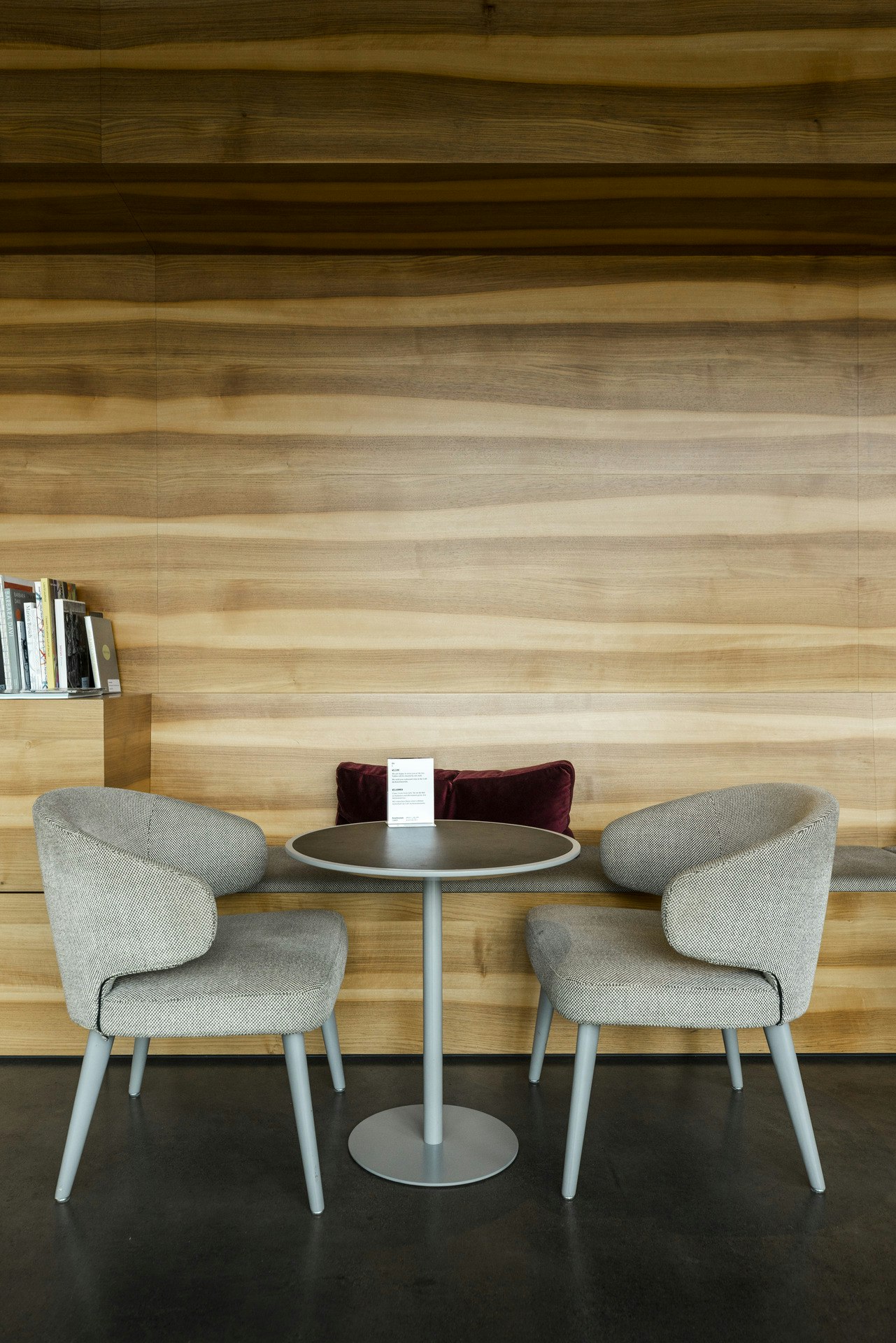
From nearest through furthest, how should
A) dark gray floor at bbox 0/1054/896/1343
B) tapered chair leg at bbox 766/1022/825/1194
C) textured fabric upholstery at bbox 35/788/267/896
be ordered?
1. dark gray floor at bbox 0/1054/896/1343
2. tapered chair leg at bbox 766/1022/825/1194
3. textured fabric upholstery at bbox 35/788/267/896

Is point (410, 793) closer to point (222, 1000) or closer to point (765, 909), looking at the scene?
point (222, 1000)

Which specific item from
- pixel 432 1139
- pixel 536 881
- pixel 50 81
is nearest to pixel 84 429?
pixel 50 81

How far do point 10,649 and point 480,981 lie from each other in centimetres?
186

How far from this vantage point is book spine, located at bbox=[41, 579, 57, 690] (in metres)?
2.96

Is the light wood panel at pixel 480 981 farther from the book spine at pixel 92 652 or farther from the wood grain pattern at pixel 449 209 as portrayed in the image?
the wood grain pattern at pixel 449 209

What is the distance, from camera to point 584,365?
11.3 ft

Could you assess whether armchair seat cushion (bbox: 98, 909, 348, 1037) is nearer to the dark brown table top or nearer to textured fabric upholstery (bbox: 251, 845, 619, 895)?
the dark brown table top

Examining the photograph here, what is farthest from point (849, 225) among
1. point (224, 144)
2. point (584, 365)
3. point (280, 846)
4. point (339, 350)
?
point (280, 846)

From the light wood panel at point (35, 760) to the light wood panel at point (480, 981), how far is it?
123mm

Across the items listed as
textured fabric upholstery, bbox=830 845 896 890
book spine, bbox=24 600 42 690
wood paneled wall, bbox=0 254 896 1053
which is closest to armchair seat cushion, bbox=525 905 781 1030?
textured fabric upholstery, bbox=830 845 896 890

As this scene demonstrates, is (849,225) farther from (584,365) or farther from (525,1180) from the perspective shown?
(525,1180)

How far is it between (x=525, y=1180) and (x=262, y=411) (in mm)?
2721

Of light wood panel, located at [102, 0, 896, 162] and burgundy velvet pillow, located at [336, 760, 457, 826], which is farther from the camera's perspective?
burgundy velvet pillow, located at [336, 760, 457, 826]

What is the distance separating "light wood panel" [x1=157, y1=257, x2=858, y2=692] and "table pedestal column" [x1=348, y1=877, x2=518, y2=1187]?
137 centimetres
